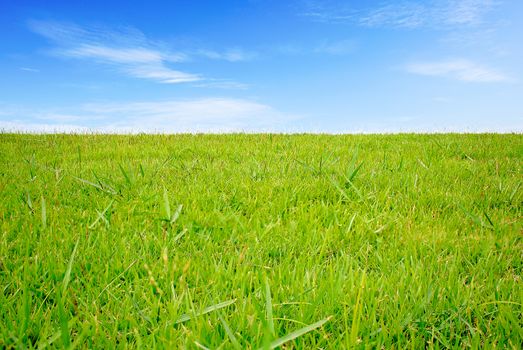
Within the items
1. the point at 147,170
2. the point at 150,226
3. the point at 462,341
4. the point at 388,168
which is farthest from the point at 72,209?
the point at 388,168

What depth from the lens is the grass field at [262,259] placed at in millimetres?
1352

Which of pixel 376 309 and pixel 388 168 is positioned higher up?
pixel 388 168

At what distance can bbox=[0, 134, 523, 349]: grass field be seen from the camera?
1.35 m

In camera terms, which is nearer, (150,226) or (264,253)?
(264,253)

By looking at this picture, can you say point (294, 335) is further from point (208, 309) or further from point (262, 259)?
point (262, 259)

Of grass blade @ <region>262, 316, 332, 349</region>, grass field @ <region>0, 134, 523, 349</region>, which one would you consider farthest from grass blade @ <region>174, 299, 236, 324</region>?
grass blade @ <region>262, 316, 332, 349</region>

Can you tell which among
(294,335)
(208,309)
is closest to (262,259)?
(208,309)

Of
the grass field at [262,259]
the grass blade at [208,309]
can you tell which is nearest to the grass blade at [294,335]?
the grass field at [262,259]

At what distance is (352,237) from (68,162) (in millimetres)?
3751

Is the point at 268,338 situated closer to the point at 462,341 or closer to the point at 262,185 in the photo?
the point at 462,341

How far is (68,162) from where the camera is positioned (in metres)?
4.62

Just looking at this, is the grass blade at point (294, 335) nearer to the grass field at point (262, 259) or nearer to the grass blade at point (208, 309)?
the grass field at point (262, 259)

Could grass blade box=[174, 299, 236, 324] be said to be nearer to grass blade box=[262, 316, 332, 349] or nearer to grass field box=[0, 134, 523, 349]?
grass field box=[0, 134, 523, 349]

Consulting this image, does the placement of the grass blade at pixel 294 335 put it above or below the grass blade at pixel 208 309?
above
